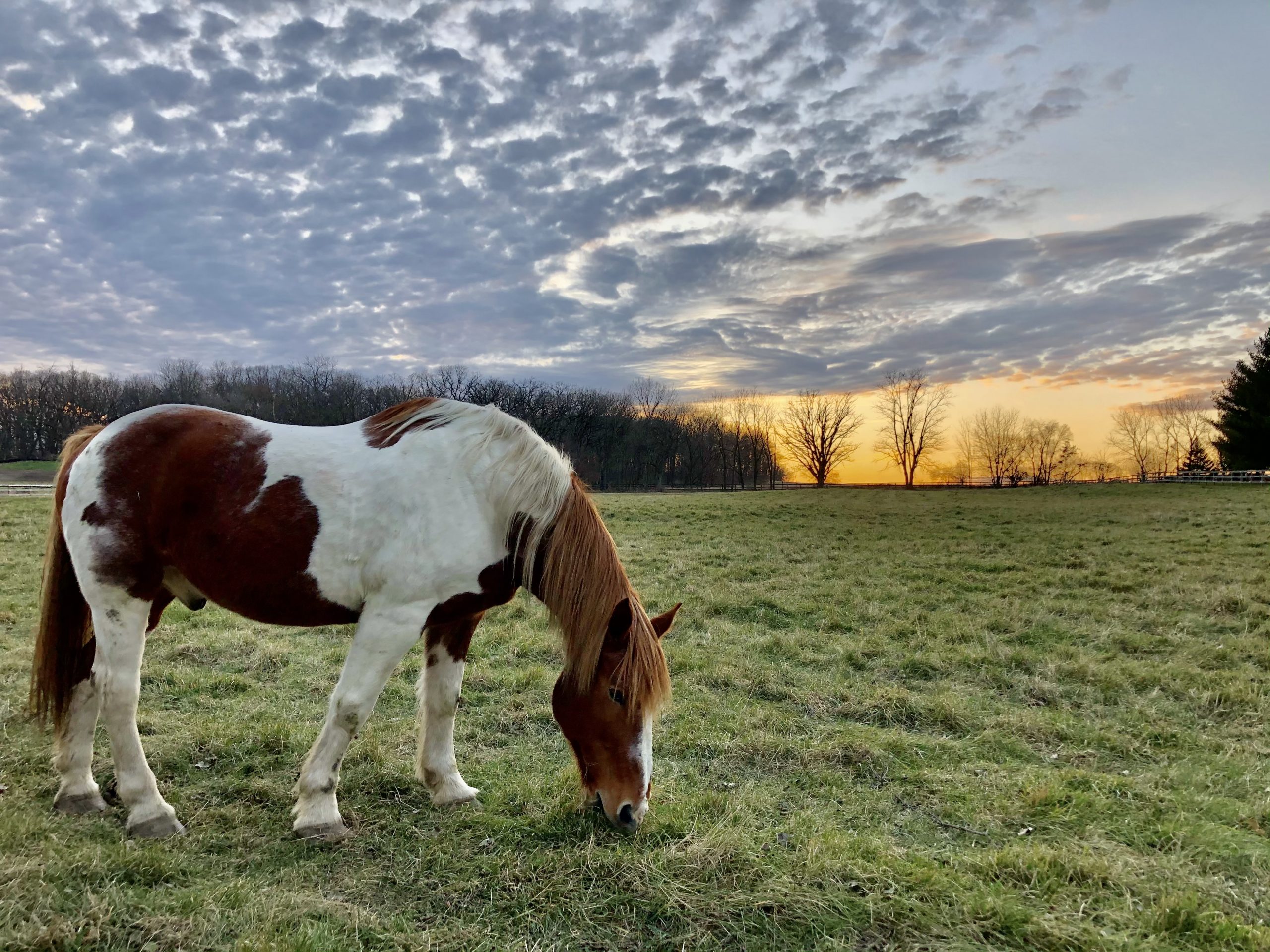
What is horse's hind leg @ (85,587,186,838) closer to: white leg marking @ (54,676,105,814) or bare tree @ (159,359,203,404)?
white leg marking @ (54,676,105,814)

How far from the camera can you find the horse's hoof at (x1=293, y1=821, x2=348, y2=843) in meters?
3.10

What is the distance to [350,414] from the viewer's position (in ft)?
140

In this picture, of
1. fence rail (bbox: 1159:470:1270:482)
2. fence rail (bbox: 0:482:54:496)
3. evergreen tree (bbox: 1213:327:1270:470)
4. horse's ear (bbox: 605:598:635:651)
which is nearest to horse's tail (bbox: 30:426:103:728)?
horse's ear (bbox: 605:598:635:651)

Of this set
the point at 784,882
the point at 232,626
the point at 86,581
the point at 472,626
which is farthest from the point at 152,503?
the point at 232,626

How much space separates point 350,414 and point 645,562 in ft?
119

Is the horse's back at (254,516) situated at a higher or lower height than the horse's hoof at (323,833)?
higher

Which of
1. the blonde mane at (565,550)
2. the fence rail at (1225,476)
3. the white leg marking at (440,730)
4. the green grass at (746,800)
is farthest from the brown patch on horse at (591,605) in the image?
the fence rail at (1225,476)

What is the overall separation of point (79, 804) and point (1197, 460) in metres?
60.8

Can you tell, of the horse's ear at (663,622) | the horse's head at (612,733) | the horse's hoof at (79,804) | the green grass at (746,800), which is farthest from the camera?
the horse's ear at (663,622)

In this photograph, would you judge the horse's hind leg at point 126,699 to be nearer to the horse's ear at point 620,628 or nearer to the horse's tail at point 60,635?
the horse's tail at point 60,635

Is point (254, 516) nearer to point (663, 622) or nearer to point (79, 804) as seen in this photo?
point (79, 804)

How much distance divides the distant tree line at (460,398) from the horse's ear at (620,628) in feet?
118

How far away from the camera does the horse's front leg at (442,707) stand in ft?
11.8

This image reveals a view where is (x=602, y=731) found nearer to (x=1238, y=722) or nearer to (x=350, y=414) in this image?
(x=1238, y=722)
